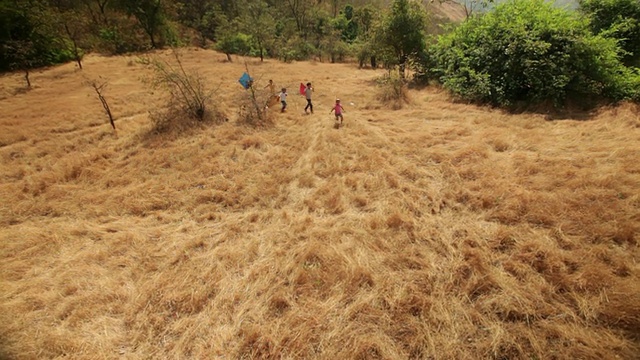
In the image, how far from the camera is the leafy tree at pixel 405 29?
15.5m

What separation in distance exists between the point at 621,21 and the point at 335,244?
1332 cm

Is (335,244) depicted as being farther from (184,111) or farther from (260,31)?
(260,31)

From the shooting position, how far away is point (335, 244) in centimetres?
443

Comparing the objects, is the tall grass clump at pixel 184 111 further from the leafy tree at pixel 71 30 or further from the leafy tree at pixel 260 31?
the leafy tree at pixel 260 31

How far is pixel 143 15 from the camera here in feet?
89.0

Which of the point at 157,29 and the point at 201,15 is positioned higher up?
the point at 201,15

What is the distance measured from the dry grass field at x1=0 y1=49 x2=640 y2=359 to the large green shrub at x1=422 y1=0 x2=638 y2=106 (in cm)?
114

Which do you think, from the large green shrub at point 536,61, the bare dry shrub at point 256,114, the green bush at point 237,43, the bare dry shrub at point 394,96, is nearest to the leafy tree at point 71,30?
the green bush at point 237,43

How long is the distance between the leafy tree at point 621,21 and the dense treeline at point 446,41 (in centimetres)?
3

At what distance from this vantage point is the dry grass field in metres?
3.12

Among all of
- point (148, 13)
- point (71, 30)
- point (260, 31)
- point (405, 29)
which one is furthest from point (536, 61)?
point (148, 13)

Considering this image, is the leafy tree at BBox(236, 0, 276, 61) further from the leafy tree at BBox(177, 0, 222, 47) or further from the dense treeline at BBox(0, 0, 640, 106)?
→ the leafy tree at BBox(177, 0, 222, 47)

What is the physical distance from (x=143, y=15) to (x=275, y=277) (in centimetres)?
3376

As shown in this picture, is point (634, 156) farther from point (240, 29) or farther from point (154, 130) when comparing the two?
point (240, 29)
